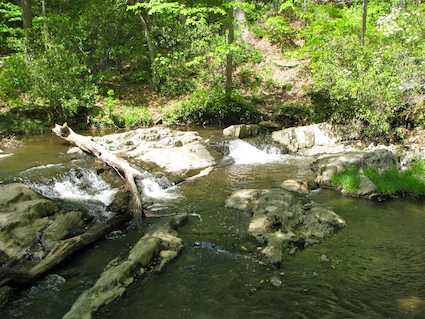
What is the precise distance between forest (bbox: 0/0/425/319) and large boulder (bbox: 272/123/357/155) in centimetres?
7

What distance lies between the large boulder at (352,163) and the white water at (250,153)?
2.90 meters

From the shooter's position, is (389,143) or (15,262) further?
(389,143)

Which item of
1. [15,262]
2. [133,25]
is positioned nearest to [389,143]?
[15,262]

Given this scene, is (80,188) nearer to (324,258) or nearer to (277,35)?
(324,258)

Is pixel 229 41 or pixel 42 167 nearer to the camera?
pixel 42 167

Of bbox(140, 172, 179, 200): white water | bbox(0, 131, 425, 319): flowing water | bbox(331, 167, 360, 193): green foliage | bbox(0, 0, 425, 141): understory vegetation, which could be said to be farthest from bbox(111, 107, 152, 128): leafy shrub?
bbox(331, 167, 360, 193): green foliage

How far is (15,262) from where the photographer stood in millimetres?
6191

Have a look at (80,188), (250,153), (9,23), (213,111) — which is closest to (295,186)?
(250,153)

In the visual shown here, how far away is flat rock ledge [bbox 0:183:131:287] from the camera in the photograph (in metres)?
6.15

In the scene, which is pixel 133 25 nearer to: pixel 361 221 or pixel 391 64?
pixel 391 64

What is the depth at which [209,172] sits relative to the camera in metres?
12.4

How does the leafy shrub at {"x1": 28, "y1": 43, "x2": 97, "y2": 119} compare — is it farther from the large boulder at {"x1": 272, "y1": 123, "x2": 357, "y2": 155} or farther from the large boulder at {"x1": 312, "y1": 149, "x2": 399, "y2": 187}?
the large boulder at {"x1": 312, "y1": 149, "x2": 399, "y2": 187}

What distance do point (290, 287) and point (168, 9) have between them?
48.4ft

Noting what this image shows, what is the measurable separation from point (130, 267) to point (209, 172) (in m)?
6.49
